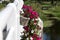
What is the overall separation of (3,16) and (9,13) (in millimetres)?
217

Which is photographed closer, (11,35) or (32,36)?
(11,35)

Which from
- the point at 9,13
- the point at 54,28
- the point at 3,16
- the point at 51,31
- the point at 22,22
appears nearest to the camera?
the point at 3,16

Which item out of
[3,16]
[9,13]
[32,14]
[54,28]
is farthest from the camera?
[54,28]

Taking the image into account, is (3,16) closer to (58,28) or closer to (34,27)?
(34,27)

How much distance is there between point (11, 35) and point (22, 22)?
9.24 feet

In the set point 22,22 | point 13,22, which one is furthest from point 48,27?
point 13,22

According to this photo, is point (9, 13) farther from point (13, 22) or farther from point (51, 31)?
Result: point (51, 31)

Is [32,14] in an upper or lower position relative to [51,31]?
upper

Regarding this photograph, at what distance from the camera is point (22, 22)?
4906mm

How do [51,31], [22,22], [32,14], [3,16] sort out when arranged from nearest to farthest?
[3,16]
[32,14]
[22,22]
[51,31]

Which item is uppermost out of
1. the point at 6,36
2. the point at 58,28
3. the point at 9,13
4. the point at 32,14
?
the point at 9,13

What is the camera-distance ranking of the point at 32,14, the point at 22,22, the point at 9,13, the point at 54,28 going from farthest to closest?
1. the point at 54,28
2. the point at 22,22
3. the point at 32,14
4. the point at 9,13

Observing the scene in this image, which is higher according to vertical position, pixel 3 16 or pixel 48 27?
pixel 3 16

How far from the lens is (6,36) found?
6.96 feet
